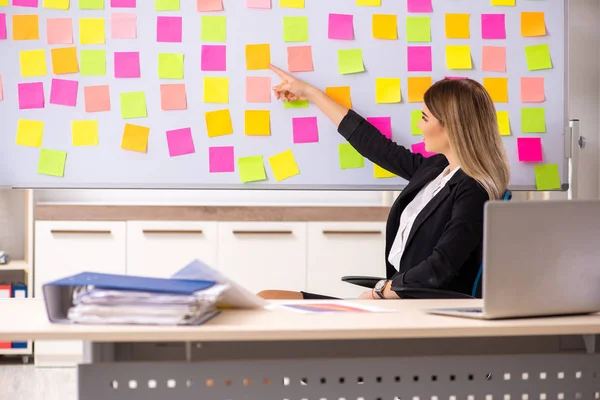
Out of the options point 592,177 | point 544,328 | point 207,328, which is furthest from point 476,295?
point 592,177

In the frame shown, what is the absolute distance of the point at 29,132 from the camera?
2.81 meters

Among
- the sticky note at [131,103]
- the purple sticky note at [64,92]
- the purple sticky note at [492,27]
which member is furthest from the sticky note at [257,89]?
the purple sticky note at [492,27]

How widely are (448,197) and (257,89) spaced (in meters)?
0.80

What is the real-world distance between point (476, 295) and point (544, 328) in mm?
864

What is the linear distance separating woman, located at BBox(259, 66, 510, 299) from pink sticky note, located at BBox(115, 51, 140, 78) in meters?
0.91

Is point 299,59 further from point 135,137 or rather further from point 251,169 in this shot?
point 135,137

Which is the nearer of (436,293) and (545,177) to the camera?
(436,293)

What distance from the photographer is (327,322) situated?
1622 mm

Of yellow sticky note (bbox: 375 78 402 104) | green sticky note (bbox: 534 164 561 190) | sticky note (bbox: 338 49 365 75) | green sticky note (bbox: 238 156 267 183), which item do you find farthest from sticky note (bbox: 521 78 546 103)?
green sticky note (bbox: 238 156 267 183)

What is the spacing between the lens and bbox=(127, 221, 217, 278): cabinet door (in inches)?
163

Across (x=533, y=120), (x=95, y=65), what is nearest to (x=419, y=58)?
(x=533, y=120)

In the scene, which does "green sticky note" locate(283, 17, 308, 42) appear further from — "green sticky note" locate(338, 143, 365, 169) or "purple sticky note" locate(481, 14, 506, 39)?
"purple sticky note" locate(481, 14, 506, 39)

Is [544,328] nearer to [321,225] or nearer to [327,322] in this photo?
[327,322]

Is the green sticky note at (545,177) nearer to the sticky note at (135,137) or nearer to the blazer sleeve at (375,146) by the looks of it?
the blazer sleeve at (375,146)
